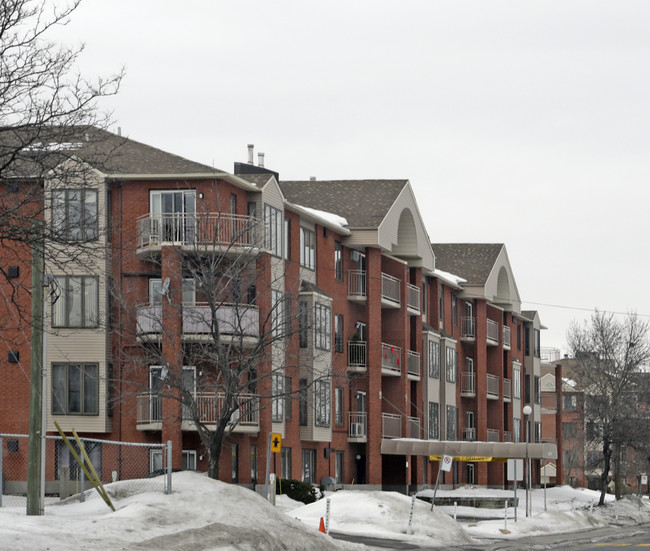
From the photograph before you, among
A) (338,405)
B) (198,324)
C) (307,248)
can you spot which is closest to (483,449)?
(338,405)

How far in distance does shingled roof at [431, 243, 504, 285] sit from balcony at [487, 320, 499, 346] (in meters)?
3.58

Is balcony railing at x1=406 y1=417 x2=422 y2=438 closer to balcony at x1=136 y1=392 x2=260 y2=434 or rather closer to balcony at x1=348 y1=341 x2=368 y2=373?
balcony at x1=348 y1=341 x2=368 y2=373

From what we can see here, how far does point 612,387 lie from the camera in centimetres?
6912

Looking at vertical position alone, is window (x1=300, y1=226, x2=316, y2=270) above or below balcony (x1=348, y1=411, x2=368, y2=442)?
above

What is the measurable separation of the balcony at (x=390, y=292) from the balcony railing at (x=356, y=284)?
50.3 inches

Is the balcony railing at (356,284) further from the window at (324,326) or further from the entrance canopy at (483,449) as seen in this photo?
the entrance canopy at (483,449)

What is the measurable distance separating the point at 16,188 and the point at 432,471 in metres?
50.8

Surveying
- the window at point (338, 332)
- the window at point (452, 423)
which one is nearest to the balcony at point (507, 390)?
the window at point (452, 423)

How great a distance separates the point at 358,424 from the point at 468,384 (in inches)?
707

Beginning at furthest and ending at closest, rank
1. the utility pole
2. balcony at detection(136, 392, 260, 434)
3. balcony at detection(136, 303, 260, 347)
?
balcony at detection(136, 392, 260, 434), balcony at detection(136, 303, 260, 347), the utility pole

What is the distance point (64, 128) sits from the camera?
1964 centimetres

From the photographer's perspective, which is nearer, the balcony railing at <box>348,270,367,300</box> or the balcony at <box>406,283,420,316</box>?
the balcony railing at <box>348,270,367,300</box>

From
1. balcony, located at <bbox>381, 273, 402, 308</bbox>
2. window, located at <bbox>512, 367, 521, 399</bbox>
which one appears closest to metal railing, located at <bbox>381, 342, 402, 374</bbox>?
balcony, located at <bbox>381, 273, 402, 308</bbox>

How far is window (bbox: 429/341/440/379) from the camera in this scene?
67.7 metres
